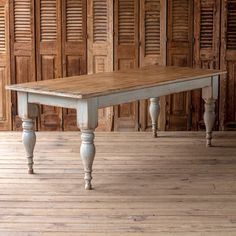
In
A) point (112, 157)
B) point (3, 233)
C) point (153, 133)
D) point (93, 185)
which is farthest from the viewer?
point (153, 133)

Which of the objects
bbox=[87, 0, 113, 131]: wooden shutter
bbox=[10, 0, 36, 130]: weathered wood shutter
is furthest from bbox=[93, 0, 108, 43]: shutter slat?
bbox=[10, 0, 36, 130]: weathered wood shutter

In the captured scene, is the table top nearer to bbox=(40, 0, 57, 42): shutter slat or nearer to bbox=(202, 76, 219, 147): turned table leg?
bbox=(202, 76, 219, 147): turned table leg

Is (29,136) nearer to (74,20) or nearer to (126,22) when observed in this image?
(74,20)

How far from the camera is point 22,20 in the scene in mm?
6102

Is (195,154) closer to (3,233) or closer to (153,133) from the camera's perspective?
(153,133)

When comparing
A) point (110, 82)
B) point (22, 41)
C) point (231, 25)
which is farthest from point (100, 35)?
point (110, 82)

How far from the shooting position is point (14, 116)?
20.5 feet

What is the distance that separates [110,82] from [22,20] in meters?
1.76

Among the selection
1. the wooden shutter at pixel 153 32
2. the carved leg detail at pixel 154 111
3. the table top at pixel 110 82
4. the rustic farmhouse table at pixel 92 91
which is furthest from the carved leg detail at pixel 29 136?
the wooden shutter at pixel 153 32

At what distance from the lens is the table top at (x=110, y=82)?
170 inches

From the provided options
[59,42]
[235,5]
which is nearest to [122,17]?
[59,42]

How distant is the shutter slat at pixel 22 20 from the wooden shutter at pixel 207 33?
62.7 inches

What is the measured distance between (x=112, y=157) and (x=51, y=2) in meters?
1.72

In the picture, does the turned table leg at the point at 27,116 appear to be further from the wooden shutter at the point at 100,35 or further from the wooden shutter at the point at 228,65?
the wooden shutter at the point at 228,65
